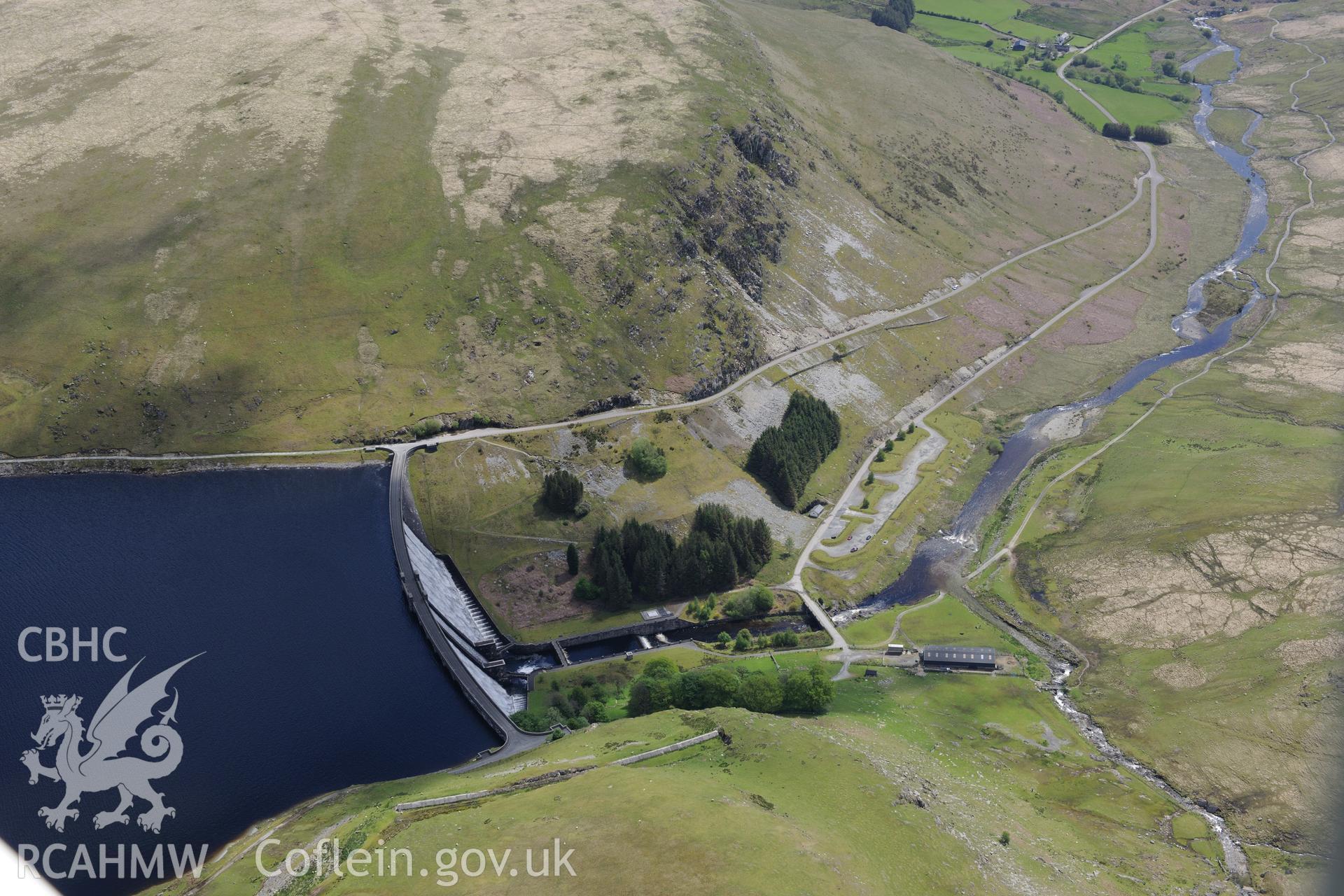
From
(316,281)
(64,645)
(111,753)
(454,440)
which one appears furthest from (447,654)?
(316,281)

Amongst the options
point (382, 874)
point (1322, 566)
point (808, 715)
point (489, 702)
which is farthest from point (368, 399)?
point (1322, 566)

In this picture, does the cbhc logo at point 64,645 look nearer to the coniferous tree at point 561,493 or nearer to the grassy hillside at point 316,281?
the grassy hillside at point 316,281

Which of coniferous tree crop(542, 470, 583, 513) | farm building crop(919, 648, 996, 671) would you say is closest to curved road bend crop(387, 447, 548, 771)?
coniferous tree crop(542, 470, 583, 513)

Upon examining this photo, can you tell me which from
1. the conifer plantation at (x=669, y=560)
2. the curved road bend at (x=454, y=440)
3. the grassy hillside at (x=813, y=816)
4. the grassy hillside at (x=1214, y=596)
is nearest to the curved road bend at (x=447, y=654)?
the curved road bend at (x=454, y=440)

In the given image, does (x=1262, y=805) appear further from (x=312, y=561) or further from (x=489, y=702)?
(x=312, y=561)

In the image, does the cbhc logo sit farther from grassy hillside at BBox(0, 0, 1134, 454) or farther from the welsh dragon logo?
grassy hillside at BBox(0, 0, 1134, 454)

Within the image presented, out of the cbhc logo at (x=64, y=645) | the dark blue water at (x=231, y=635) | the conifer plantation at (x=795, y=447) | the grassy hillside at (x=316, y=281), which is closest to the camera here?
the dark blue water at (x=231, y=635)

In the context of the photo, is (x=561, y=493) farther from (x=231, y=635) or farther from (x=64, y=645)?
(x=64, y=645)
